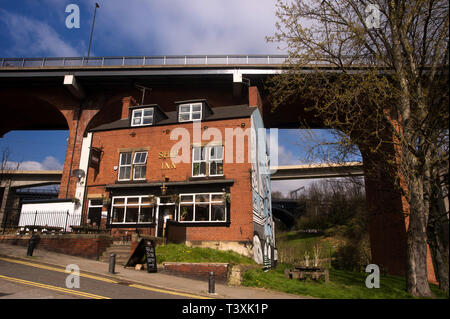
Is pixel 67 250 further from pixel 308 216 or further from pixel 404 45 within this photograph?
pixel 308 216

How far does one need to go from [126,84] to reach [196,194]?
547 inches

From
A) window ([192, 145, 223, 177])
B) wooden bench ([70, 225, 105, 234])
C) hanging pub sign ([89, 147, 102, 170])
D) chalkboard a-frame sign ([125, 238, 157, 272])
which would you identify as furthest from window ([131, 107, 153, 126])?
chalkboard a-frame sign ([125, 238, 157, 272])

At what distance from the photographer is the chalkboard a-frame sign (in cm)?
1320

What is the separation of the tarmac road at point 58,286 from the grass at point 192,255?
3.82m

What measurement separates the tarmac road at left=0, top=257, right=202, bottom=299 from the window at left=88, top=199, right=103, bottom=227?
31.1ft

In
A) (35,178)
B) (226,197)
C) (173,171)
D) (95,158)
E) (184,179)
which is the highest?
(35,178)

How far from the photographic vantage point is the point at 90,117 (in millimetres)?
26438

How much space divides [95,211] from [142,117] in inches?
296

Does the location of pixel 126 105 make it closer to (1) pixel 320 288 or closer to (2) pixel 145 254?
(2) pixel 145 254

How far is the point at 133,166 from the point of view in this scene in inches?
832

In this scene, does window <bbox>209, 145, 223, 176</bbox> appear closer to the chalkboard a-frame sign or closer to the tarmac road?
the chalkboard a-frame sign

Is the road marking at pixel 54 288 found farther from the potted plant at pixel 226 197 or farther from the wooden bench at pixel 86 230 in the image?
the potted plant at pixel 226 197

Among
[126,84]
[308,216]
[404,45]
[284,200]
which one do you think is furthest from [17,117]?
[284,200]

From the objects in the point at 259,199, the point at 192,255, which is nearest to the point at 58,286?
the point at 192,255
